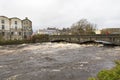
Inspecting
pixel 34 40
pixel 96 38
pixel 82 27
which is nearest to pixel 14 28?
pixel 34 40

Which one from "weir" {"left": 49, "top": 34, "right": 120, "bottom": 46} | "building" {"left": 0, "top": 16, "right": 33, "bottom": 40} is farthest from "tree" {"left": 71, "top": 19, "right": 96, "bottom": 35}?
"weir" {"left": 49, "top": 34, "right": 120, "bottom": 46}

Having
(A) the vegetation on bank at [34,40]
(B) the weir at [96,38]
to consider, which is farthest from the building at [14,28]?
(B) the weir at [96,38]

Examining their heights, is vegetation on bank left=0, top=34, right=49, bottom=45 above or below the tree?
below

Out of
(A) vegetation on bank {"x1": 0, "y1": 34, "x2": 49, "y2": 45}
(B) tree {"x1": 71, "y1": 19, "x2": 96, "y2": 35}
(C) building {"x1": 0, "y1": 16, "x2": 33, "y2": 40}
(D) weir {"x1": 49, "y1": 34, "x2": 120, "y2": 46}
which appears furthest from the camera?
(B) tree {"x1": 71, "y1": 19, "x2": 96, "y2": 35}

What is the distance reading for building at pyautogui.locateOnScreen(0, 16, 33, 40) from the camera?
103125 mm

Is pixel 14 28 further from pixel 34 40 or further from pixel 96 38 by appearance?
pixel 96 38

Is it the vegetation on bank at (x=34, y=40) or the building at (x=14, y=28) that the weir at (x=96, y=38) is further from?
the building at (x=14, y=28)

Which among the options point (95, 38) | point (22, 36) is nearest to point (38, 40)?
point (22, 36)

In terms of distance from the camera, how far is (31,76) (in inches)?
768

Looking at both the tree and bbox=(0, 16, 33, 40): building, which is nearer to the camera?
bbox=(0, 16, 33, 40): building

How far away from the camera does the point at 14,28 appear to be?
106 metres

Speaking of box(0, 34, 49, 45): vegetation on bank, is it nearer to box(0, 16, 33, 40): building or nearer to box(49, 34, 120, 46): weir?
box(49, 34, 120, 46): weir

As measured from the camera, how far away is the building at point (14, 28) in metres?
103

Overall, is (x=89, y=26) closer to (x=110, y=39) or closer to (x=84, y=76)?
(x=110, y=39)
